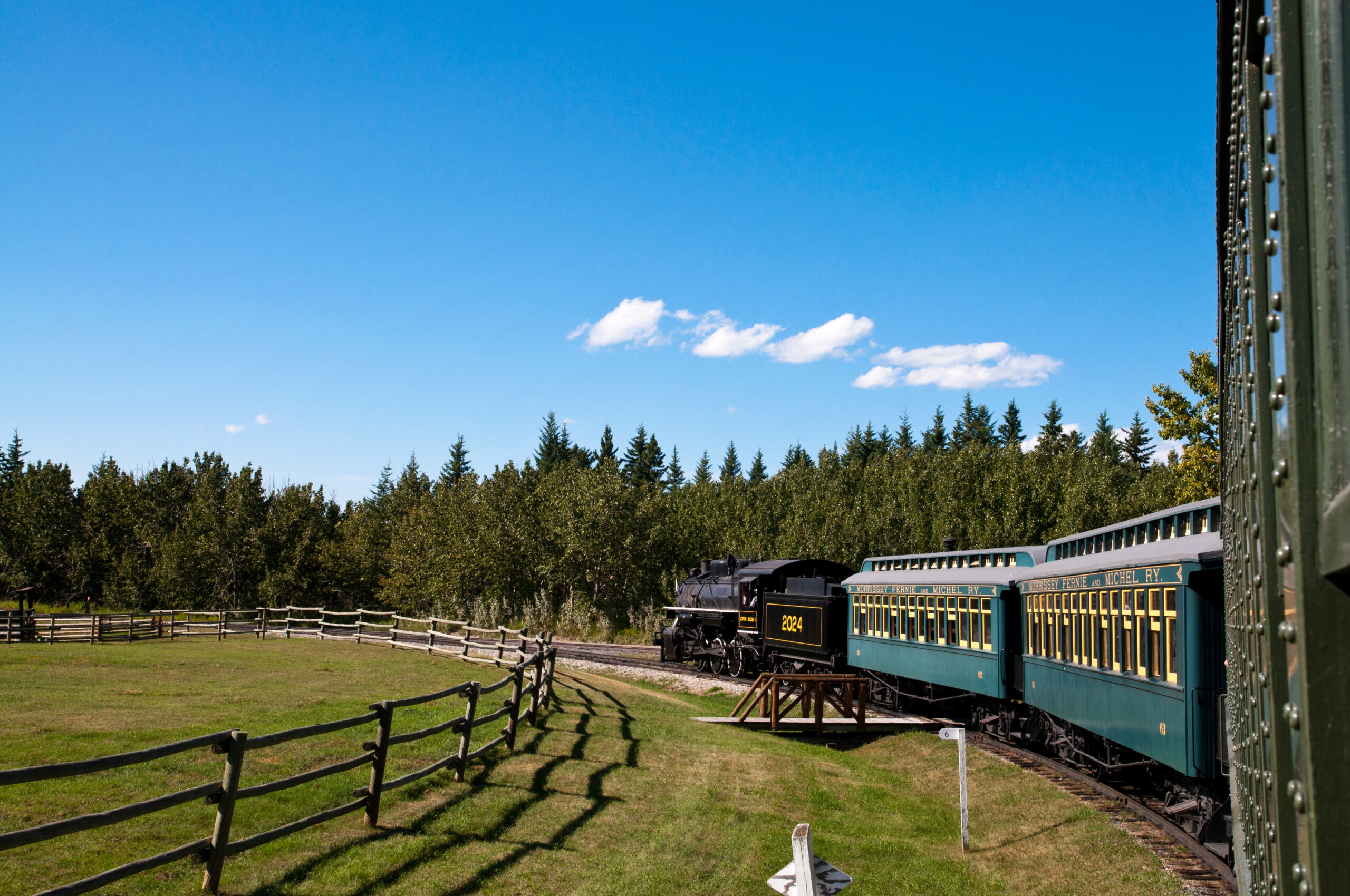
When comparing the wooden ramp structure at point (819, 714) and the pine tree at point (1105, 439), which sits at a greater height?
the pine tree at point (1105, 439)

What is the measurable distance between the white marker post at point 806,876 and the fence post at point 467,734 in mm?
7218

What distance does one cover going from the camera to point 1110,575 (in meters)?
11.3

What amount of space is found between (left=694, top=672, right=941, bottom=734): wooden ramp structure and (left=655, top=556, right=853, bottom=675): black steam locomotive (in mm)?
4129

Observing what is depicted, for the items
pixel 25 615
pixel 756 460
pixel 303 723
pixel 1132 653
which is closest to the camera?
pixel 1132 653

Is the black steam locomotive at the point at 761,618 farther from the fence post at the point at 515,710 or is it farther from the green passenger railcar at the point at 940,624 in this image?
the fence post at the point at 515,710

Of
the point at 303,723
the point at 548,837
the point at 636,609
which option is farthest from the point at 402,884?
the point at 636,609

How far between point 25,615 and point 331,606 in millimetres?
38552

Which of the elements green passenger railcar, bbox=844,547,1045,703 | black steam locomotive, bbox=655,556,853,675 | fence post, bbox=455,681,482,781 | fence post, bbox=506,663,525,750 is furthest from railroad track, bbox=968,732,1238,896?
black steam locomotive, bbox=655,556,853,675

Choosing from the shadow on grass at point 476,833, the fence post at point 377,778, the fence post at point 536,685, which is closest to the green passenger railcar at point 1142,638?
the shadow on grass at point 476,833

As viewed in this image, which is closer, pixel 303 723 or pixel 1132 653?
pixel 1132 653

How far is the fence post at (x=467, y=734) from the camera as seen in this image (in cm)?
1146

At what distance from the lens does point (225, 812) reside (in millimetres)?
7414

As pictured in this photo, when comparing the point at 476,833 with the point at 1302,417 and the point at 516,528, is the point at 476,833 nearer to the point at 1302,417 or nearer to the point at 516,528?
the point at 1302,417

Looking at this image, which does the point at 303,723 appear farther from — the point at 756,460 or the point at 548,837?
the point at 756,460
